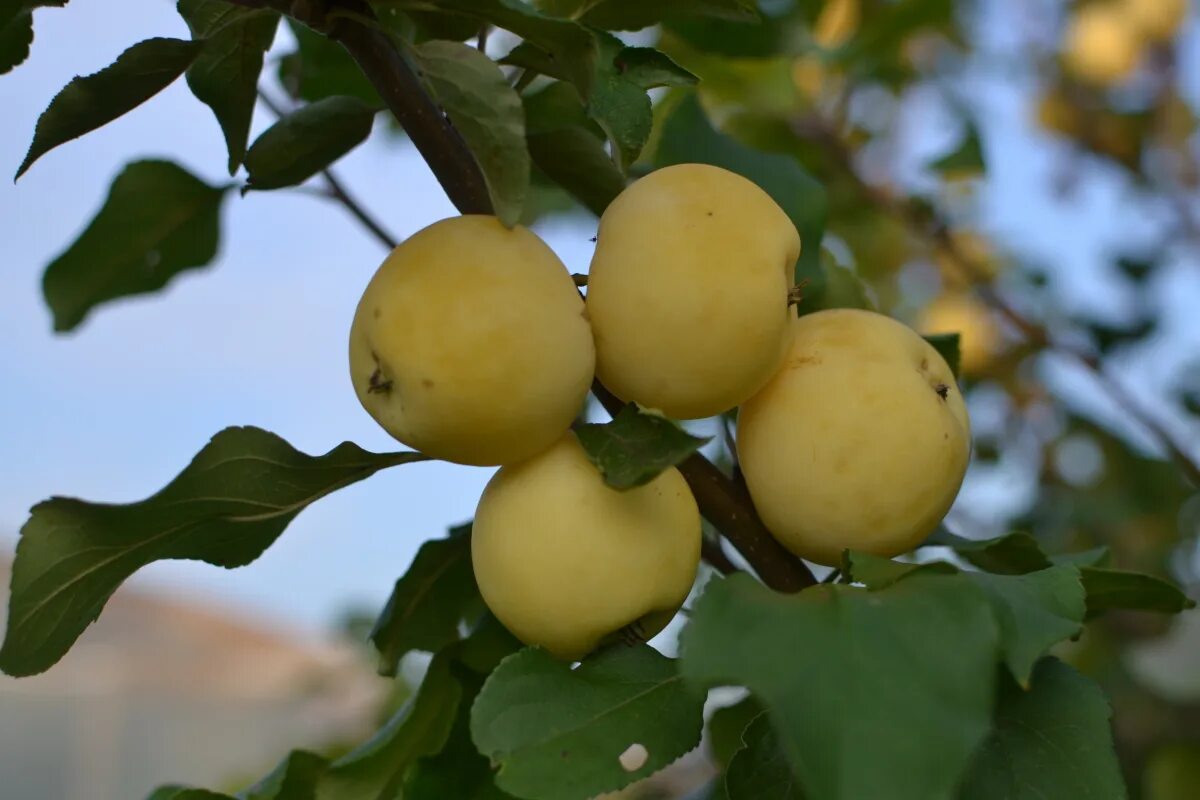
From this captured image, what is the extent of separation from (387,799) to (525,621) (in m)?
0.22

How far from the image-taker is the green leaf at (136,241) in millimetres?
Answer: 830

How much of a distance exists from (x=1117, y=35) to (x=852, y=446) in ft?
6.51

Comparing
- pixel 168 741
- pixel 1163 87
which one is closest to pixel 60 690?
pixel 168 741

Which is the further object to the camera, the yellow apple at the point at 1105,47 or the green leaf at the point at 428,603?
the yellow apple at the point at 1105,47

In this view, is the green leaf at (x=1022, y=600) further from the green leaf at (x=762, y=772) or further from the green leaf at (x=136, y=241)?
the green leaf at (x=136, y=241)

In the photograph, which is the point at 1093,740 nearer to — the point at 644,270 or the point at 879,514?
the point at 879,514

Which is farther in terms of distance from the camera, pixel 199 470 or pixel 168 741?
pixel 168 741

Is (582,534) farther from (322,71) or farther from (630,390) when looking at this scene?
(322,71)

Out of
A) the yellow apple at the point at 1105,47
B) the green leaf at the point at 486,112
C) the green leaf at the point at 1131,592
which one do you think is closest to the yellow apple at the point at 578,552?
the green leaf at the point at 486,112

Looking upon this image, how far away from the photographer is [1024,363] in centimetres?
187

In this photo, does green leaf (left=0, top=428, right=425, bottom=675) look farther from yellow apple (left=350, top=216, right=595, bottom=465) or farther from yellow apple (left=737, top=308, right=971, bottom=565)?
yellow apple (left=737, top=308, right=971, bottom=565)

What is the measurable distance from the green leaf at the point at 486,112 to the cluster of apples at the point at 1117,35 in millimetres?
2011

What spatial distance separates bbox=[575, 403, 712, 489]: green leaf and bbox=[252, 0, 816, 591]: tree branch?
0.21 feet

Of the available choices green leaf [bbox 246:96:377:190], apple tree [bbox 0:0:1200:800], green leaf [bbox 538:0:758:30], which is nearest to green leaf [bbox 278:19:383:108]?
apple tree [bbox 0:0:1200:800]
